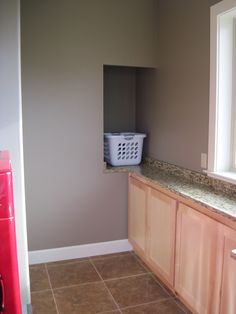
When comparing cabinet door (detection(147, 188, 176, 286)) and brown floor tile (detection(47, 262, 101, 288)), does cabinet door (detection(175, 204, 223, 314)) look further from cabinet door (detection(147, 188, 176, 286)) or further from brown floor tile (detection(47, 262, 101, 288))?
brown floor tile (detection(47, 262, 101, 288))

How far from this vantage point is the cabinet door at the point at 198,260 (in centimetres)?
190

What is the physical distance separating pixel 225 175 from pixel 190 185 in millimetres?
297

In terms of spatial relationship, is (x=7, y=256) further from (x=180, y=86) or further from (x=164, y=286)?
(x=180, y=86)

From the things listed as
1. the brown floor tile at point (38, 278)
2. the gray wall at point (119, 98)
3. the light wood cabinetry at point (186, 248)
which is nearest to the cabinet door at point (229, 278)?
the light wood cabinetry at point (186, 248)

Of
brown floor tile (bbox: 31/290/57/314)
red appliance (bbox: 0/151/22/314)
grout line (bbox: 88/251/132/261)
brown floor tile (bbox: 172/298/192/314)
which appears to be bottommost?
brown floor tile (bbox: 172/298/192/314)

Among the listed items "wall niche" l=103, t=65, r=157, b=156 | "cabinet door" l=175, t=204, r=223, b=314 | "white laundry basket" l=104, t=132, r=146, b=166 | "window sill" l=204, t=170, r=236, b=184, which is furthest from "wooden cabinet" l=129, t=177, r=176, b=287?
"wall niche" l=103, t=65, r=157, b=156

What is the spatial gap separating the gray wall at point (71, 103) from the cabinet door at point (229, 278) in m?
1.55

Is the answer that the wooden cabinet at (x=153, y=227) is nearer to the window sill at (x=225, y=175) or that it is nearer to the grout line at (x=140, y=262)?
the grout line at (x=140, y=262)

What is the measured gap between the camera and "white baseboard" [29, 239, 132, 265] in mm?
3039

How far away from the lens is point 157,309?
2.37 metres

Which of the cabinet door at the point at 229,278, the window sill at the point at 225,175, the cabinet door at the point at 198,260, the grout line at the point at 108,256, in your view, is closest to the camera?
the cabinet door at the point at 229,278

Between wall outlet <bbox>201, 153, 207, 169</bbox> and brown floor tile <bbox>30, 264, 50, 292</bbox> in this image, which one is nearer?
wall outlet <bbox>201, 153, 207, 169</bbox>

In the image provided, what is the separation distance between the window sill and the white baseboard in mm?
1307

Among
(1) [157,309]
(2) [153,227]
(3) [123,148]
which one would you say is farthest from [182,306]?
(3) [123,148]
